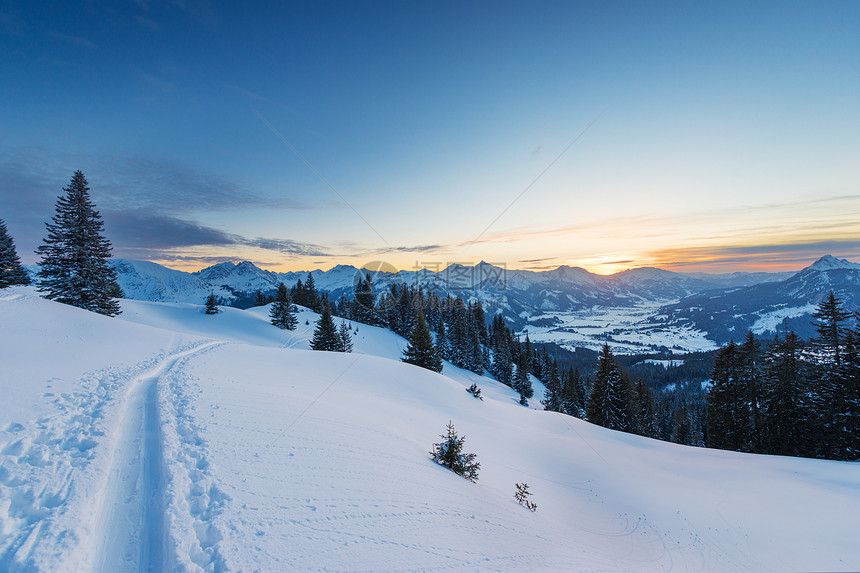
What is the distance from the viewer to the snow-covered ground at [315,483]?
380cm

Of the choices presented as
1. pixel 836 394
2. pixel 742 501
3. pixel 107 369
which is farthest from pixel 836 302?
pixel 107 369

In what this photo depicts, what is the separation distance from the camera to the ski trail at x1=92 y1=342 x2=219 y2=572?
133 inches

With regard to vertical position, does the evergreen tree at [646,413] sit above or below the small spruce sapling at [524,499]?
below

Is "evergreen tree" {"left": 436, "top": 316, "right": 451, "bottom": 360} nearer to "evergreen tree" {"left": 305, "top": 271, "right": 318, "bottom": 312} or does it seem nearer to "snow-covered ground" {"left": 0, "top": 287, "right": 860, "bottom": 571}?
"evergreen tree" {"left": 305, "top": 271, "right": 318, "bottom": 312}

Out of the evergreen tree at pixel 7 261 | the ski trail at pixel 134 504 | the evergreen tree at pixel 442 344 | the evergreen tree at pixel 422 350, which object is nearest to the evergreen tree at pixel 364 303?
the evergreen tree at pixel 442 344

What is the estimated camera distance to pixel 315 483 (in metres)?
5.30

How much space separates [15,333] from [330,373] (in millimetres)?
12132

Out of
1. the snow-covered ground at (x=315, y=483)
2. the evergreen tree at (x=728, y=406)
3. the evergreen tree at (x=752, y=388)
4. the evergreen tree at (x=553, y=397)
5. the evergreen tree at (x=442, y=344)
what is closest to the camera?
the snow-covered ground at (x=315, y=483)

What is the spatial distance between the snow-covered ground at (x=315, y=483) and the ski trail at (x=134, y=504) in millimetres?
24

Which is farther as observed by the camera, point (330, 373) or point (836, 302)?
point (836, 302)

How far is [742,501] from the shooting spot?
10.5 meters

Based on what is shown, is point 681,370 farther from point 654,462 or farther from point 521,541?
point 521,541

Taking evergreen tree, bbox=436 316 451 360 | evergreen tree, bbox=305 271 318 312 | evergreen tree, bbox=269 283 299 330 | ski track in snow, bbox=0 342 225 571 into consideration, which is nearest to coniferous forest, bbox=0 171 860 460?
evergreen tree, bbox=269 283 299 330

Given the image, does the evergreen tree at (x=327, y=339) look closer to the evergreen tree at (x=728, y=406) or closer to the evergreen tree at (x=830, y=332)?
the evergreen tree at (x=728, y=406)
